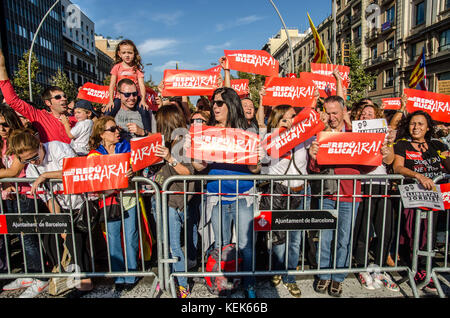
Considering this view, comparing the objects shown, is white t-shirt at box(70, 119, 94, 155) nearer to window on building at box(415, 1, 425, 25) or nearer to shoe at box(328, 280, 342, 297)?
shoe at box(328, 280, 342, 297)

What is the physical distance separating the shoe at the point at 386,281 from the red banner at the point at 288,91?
2.98m

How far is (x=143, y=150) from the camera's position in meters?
2.91

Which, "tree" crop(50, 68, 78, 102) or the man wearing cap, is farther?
"tree" crop(50, 68, 78, 102)

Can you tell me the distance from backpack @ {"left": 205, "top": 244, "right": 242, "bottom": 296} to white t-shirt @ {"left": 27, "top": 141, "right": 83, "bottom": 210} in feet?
5.22

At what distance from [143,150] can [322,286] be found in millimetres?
2522

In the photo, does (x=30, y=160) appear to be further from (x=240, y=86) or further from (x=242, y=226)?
(x=240, y=86)

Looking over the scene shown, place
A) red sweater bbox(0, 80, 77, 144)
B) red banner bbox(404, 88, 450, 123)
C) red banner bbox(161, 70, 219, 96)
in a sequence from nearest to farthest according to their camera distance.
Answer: red sweater bbox(0, 80, 77, 144), red banner bbox(404, 88, 450, 123), red banner bbox(161, 70, 219, 96)

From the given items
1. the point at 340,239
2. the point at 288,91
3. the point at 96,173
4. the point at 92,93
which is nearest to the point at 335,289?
the point at 340,239

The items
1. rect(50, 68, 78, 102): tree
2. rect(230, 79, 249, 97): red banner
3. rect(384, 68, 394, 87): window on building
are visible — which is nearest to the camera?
rect(230, 79, 249, 97): red banner

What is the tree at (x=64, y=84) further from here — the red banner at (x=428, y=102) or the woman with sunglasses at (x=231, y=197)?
the red banner at (x=428, y=102)

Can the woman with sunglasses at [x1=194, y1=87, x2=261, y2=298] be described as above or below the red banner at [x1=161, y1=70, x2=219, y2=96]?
below

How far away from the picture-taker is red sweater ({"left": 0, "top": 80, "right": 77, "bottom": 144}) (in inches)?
149

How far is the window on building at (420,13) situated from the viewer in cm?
2738

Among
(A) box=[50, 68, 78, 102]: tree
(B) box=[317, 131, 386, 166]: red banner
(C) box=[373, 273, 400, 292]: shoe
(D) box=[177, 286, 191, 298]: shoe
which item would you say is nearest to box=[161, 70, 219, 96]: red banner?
(B) box=[317, 131, 386, 166]: red banner
